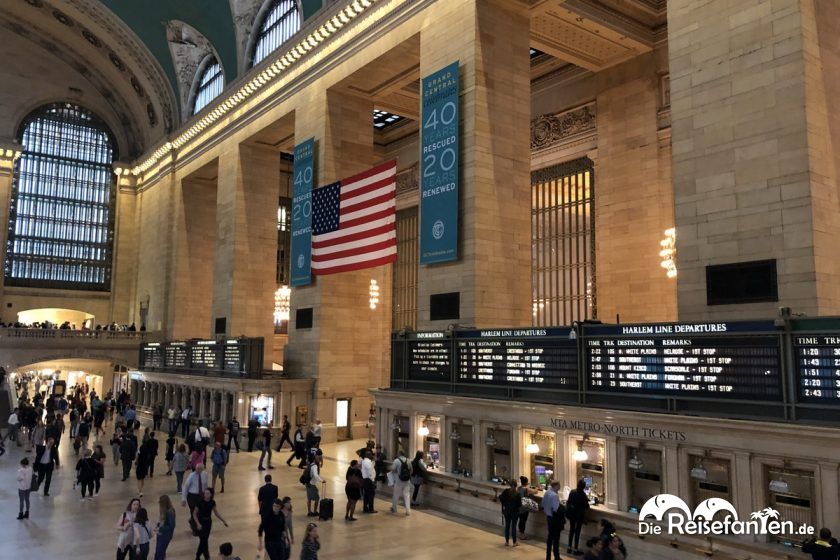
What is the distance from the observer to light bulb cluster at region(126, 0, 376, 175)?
19.2 metres

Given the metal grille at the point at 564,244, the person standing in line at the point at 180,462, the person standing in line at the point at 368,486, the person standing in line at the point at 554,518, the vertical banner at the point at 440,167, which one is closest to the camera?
the person standing in line at the point at 554,518

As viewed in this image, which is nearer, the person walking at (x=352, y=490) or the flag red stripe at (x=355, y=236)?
the person walking at (x=352, y=490)

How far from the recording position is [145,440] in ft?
44.3

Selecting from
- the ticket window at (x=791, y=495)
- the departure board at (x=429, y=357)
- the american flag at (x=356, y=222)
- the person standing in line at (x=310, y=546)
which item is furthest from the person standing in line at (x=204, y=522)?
the american flag at (x=356, y=222)

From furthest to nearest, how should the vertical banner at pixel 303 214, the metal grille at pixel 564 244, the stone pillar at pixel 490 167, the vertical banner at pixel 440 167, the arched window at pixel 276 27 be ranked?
the arched window at pixel 276 27 → the vertical banner at pixel 303 214 → the metal grille at pixel 564 244 → the vertical banner at pixel 440 167 → the stone pillar at pixel 490 167

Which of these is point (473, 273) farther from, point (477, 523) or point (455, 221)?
point (477, 523)

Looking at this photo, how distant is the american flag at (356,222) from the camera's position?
15883 millimetres

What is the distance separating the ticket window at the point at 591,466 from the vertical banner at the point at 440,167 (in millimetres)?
5860

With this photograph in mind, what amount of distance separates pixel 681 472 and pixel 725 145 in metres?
5.31

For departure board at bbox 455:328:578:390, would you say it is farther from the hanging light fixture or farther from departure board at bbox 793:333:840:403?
departure board at bbox 793:333:840:403

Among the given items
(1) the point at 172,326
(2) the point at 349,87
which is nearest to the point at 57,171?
(1) the point at 172,326

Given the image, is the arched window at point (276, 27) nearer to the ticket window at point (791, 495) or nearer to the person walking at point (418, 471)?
the person walking at point (418, 471)

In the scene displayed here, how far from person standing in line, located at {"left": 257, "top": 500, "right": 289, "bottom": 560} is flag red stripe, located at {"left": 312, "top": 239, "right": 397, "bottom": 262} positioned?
346 inches

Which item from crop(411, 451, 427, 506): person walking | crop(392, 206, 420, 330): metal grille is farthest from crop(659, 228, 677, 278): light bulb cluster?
crop(392, 206, 420, 330): metal grille
